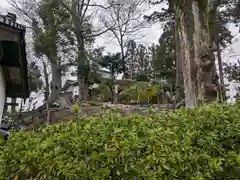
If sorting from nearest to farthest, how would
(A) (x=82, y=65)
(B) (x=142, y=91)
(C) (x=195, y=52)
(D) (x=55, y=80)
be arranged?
(C) (x=195, y=52) < (B) (x=142, y=91) < (A) (x=82, y=65) < (D) (x=55, y=80)

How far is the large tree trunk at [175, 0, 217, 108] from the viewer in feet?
17.8

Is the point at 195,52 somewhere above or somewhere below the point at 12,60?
below

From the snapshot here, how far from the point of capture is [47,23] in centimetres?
1717

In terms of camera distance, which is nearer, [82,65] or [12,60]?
[12,60]

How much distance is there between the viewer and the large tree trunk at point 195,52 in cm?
543

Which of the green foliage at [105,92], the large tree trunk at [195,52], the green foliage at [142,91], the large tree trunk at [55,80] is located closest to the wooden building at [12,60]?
the large tree trunk at [195,52]

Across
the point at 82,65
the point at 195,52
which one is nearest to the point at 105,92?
the point at 82,65

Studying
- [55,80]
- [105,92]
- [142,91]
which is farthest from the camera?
[55,80]

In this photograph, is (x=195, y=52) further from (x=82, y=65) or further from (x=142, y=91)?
(x=82, y=65)

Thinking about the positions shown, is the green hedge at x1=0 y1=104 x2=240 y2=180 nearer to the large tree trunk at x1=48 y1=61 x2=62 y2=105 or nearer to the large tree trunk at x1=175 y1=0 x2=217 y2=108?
the large tree trunk at x1=175 y1=0 x2=217 y2=108

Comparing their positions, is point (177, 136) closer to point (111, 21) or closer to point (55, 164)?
point (55, 164)

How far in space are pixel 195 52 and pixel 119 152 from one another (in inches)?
163

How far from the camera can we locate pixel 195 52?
548cm

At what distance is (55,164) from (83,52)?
15.7m
